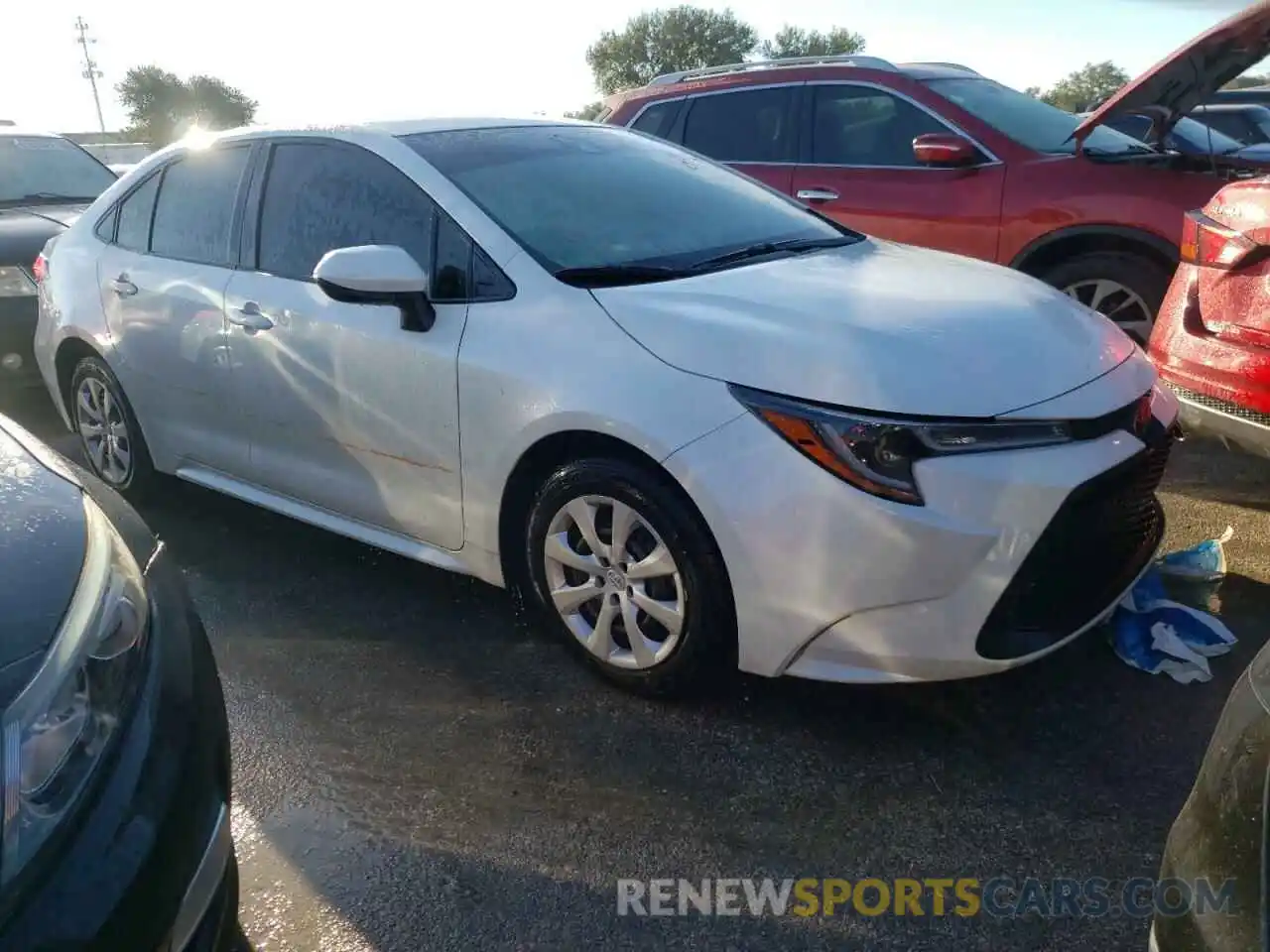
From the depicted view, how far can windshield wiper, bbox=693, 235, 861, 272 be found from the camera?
11.0 ft

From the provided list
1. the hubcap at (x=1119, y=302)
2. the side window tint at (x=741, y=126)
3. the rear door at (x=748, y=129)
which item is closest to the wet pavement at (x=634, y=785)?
the hubcap at (x=1119, y=302)

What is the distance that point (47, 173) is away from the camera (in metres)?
7.73

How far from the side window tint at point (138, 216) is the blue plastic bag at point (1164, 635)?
375 centimetres

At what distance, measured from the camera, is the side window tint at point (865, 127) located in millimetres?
6191

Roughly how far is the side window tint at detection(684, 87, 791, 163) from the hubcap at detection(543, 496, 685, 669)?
13.9 feet

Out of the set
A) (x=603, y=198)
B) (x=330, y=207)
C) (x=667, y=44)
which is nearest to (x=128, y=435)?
(x=330, y=207)

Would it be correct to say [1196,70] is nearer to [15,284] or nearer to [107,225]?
[107,225]

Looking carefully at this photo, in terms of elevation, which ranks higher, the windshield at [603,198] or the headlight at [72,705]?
the windshield at [603,198]

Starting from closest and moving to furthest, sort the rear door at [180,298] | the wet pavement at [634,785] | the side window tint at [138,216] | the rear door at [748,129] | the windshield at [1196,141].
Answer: the wet pavement at [634,785], the rear door at [180,298], the side window tint at [138,216], the windshield at [1196,141], the rear door at [748,129]

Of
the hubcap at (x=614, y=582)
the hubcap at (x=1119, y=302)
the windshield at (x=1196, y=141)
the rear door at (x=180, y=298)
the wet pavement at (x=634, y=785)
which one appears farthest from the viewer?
the windshield at (x=1196, y=141)

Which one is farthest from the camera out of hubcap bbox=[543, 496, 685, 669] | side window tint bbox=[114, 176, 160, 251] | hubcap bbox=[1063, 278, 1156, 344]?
hubcap bbox=[1063, 278, 1156, 344]

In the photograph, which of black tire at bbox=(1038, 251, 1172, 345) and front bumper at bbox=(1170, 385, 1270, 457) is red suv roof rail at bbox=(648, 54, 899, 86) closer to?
black tire at bbox=(1038, 251, 1172, 345)

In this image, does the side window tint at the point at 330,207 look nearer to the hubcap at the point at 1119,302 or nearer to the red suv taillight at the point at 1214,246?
the red suv taillight at the point at 1214,246

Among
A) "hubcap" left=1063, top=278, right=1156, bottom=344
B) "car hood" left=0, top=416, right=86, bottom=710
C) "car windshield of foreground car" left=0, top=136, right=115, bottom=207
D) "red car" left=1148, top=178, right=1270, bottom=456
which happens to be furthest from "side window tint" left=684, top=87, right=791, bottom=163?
"car hood" left=0, top=416, right=86, bottom=710
